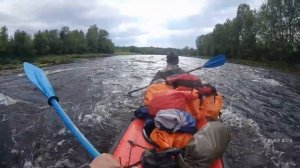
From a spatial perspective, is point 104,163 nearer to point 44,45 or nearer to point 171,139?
point 171,139

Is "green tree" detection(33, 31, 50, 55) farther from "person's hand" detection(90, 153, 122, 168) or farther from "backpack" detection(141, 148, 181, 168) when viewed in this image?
"person's hand" detection(90, 153, 122, 168)

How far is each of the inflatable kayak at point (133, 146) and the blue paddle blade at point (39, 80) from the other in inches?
71.0

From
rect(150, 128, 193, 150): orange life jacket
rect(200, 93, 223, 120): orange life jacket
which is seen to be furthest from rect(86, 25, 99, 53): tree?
rect(150, 128, 193, 150): orange life jacket

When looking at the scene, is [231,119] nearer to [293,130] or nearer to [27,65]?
[293,130]

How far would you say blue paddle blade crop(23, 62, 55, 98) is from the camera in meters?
6.53

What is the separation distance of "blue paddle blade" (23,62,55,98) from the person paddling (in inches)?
121

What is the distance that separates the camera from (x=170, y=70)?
9.48 meters

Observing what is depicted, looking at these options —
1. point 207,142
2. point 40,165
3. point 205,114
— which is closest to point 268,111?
point 205,114

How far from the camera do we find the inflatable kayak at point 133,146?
4672 millimetres

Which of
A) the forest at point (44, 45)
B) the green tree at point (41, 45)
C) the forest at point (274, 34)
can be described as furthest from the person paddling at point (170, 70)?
the green tree at point (41, 45)

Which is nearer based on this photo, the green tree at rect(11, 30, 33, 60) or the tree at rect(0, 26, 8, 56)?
the tree at rect(0, 26, 8, 56)

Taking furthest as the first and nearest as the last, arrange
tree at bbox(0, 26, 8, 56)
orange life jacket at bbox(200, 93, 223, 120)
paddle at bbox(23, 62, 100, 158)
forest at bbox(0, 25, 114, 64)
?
1. forest at bbox(0, 25, 114, 64)
2. tree at bbox(0, 26, 8, 56)
3. orange life jacket at bbox(200, 93, 223, 120)
4. paddle at bbox(23, 62, 100, 158)

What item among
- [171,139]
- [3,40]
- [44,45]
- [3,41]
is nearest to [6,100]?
[171,139]

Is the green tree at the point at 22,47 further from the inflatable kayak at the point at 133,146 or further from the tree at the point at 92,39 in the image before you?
the inflatable kayak at the point at 133,146
